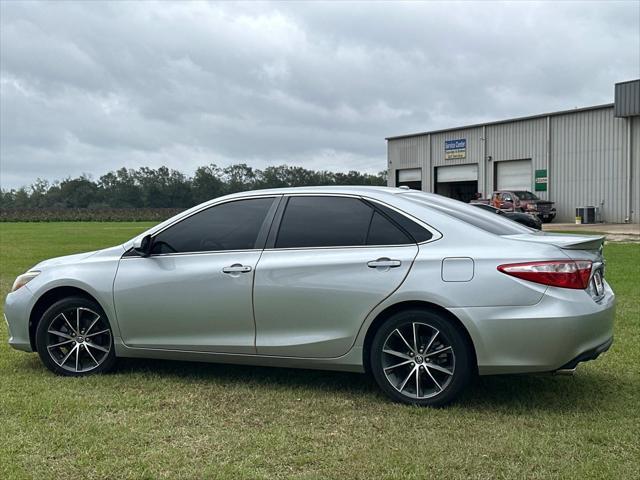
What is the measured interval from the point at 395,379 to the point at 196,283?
5.53 feet

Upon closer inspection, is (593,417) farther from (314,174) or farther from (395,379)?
(314,174)

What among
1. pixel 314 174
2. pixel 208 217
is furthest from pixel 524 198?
pixel 314 174

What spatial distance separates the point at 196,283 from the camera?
5.27 metres

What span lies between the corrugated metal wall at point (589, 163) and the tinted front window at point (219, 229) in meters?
35.2

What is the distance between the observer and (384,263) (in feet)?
15.6

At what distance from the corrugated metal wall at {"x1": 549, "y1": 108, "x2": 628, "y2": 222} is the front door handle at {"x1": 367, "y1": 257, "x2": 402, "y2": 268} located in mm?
35355

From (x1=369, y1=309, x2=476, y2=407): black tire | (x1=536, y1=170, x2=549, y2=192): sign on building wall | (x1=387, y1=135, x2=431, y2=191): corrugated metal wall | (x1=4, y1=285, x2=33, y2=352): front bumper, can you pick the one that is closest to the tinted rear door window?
(x1=369, y1=309, x2=476, y2=407): black tire

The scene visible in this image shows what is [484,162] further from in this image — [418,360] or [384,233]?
[418,360]

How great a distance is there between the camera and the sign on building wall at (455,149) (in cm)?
4659

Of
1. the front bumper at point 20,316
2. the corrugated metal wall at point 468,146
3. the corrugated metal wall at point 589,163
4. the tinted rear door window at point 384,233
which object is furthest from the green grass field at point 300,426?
the corrugated metal wall at point 468,146

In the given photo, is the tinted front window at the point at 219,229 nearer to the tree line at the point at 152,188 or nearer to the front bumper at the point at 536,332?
the front bumper at the point at 536,332

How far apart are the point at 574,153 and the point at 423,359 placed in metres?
37.7

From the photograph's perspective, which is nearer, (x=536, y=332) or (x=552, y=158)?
(x=536, y=332)

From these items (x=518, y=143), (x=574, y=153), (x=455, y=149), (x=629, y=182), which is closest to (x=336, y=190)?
(x=629, y=182)
